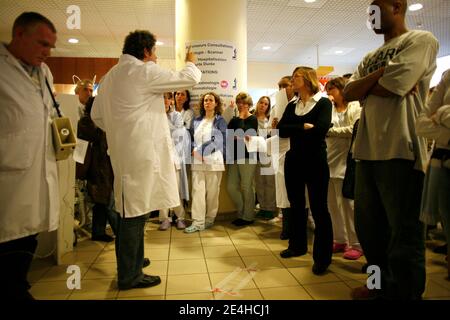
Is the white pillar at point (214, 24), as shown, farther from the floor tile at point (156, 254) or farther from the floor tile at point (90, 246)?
the floor tile at point (90, 246)

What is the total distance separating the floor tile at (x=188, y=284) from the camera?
1.93 meters

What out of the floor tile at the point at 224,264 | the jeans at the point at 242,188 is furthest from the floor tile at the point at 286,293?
the jeans at the point at 242,188

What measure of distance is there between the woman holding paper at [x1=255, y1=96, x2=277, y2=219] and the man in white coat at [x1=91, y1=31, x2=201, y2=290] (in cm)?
173

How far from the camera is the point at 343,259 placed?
96.5 inches

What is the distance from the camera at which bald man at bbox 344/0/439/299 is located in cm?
149

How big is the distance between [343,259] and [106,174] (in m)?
2.20

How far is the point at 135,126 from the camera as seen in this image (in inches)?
74.0

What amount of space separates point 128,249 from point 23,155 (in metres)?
0.84

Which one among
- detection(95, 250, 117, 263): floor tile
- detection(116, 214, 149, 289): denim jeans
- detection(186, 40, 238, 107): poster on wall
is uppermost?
detection(186, 40, 238, 107): poster on wall

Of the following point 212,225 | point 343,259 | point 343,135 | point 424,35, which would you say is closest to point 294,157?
point 343,135

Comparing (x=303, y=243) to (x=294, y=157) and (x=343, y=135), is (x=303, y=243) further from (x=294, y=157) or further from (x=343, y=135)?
(x=343, y=135)

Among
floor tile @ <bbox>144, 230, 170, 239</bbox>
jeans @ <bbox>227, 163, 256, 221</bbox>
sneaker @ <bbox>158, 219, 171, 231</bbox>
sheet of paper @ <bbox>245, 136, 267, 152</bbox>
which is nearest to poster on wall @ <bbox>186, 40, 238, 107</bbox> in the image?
sheet of paper @ <bbox>245, 136, 267, 152</bbox>

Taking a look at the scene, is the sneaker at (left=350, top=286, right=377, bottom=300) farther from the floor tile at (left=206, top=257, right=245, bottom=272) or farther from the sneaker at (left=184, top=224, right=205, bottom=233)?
the sneaker at (left=184, top=224, right=205, bottom=233)

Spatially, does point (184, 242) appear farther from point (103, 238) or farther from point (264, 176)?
point (264, 176)
